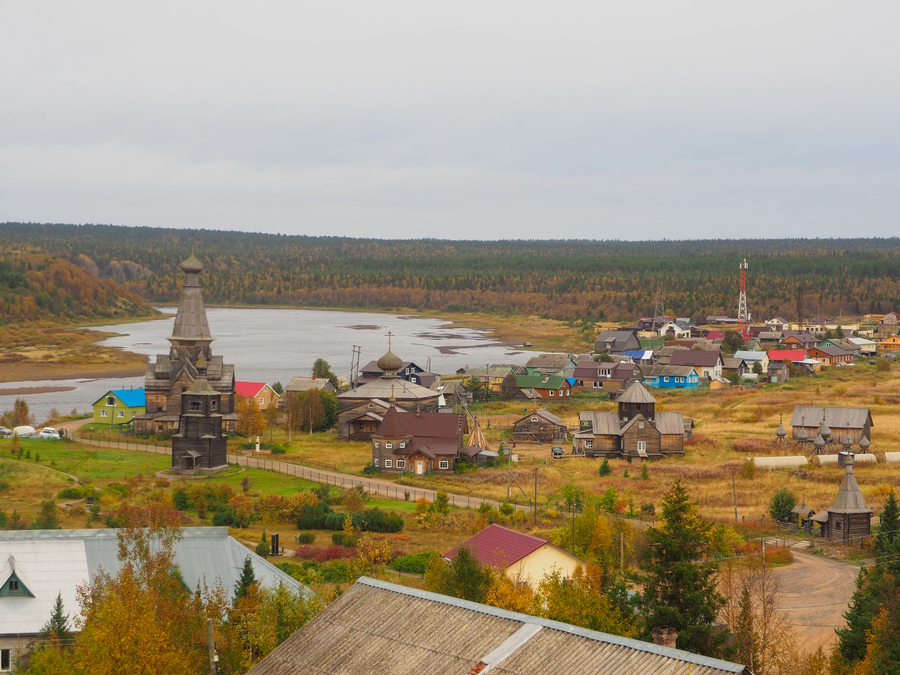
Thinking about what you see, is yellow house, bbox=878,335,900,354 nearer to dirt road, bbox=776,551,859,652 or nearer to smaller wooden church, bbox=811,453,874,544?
smaller wooden church, bbox=811,453,874,544

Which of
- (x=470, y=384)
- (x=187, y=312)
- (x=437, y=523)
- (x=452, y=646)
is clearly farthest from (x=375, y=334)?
(x=452, y=646)

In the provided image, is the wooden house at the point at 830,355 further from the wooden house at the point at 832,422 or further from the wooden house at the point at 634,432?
the wooden house at the point at 634,432

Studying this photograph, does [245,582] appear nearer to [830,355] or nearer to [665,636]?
[665,636]

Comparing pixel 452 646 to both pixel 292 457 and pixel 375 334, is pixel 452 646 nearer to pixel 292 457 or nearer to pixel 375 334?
pixel 292 457

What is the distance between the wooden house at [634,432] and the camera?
48406mm

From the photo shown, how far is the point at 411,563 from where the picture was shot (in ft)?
87.9

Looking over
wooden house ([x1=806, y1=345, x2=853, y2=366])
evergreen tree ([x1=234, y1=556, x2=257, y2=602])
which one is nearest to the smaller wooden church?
evergreen tree ([x1=234, y1=556, x2=257, y2=602])

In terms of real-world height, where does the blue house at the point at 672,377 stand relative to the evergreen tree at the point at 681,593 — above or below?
below

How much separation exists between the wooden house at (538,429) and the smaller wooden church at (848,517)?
2303 centimetres

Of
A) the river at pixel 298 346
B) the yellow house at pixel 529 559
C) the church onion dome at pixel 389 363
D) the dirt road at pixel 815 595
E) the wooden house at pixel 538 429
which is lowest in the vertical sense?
the river at pixel 298 346

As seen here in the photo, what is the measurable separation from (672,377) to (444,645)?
65914mm

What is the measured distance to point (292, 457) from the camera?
157ft

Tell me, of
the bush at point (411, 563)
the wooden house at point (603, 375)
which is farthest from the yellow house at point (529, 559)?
the wooden house at point (603, 375)

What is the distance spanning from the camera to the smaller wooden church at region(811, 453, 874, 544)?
102 feet
